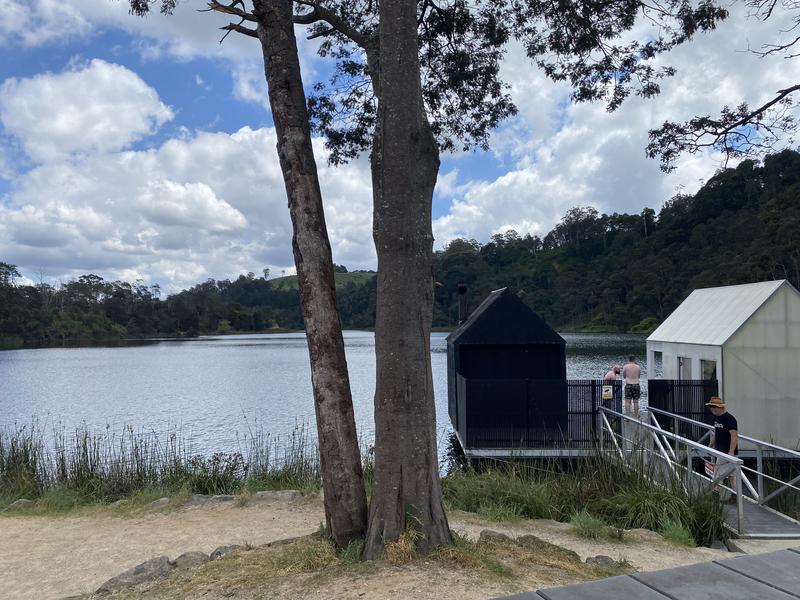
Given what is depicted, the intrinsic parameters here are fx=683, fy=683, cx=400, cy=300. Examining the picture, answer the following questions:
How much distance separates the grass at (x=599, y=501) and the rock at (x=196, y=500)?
332 centimetres

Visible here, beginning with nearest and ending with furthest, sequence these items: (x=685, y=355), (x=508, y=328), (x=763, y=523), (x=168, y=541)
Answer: (x=168, y=541) < (x=763, y=523) < (x=508, y=328) < (x=685, y=355)

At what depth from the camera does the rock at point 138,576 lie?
5.29 m

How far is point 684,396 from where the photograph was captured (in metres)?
15.1

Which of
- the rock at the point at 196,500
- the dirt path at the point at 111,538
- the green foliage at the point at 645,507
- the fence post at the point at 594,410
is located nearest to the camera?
the dirt path at the point at 111,538

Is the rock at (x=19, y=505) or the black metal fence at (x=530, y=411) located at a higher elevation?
the black metal fence at (x=530, y=411)

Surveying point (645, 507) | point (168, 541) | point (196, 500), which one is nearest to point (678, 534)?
point (645, 507)

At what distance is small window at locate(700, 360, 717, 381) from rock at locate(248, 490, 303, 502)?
1037cm

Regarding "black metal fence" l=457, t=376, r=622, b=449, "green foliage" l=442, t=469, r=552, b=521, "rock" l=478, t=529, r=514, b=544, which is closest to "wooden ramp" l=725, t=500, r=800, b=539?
"green foliage" l=442, t=469, r=552, b=521

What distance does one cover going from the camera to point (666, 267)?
84.1 meters

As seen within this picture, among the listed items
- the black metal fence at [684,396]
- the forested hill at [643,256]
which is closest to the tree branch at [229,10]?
the black metal fence at [684,396]

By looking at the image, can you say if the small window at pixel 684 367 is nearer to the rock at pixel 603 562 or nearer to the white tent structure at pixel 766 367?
the white tent structure at pixel 766 367

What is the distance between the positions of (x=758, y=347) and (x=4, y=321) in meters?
92.7

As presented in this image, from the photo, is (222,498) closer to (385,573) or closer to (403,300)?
(385,573)

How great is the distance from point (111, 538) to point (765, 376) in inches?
515
